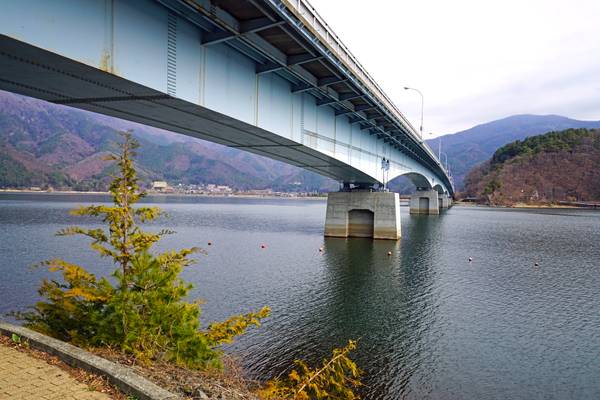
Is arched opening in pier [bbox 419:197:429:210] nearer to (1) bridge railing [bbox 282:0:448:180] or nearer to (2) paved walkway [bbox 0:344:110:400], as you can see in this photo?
(1) bridge railing [bbox 282:0:448:180]

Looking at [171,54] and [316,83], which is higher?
[316,83]

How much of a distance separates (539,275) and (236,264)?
2315 centimetres

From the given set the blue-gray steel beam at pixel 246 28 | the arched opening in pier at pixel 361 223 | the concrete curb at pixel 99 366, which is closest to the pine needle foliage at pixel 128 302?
the concrete curb at pixel 99 366

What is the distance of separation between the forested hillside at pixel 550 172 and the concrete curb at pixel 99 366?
16567 centimetres

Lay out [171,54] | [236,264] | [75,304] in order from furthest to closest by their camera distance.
A: [236,264] < [171,54] < [75,304]

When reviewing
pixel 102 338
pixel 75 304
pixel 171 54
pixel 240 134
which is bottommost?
pixel 102 338

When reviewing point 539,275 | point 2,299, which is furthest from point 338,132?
point 2,299

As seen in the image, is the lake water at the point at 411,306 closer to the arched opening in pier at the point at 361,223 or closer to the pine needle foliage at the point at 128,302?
the pine needle foliage at the point at 128,302

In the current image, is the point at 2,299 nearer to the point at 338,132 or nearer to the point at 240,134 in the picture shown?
the point at 240,134

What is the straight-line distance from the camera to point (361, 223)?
1839 inches

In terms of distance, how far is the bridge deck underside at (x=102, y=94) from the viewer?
364 inches

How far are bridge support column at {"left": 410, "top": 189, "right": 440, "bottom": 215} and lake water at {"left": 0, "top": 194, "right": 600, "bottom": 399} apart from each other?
2306 inches

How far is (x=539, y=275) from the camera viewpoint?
29594mm

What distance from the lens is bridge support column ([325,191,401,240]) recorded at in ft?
147
